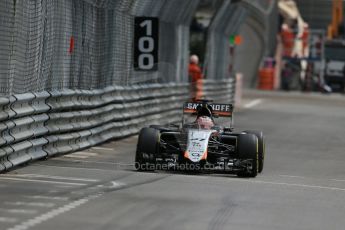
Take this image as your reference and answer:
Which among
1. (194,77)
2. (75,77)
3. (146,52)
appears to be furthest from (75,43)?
(194,77)

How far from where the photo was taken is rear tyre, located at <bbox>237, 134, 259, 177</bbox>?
43.6ft

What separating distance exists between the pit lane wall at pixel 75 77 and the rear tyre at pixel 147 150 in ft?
4.53

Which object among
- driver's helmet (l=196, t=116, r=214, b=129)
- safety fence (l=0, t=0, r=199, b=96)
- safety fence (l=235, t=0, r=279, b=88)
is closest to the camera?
safety fence (l=0, t=0, r=199, b=96)

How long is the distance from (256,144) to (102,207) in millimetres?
4253

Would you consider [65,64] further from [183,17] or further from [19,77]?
[183,17]

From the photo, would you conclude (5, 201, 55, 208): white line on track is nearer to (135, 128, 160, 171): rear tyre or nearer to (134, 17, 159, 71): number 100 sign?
(135, 128, 160, 171): rear tyre

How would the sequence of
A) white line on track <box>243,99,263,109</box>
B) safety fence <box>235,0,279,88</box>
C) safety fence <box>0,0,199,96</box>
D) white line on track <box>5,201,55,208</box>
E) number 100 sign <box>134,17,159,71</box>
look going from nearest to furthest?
white line on track <box>5,201,55,208</box> < safety fence <box>0,0,199,96</box> < number 100 sign <box>134,17,159,71</box> < white line on track <box>243,99,263,109</box> < safety fence <box>235,0,279,88</box>

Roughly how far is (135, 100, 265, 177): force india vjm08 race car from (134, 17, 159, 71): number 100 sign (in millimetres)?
6312

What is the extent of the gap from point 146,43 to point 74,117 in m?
4.28

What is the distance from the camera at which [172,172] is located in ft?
44.2

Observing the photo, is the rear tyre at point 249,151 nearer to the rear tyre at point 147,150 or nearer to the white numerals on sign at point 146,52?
the rear tyre at point 147,150

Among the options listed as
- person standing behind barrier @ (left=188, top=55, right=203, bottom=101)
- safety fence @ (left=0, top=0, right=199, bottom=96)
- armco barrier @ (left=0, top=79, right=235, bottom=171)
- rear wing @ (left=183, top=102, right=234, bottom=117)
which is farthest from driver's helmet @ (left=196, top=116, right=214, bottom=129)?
person standing behind barrier @ (left=188, top=55, right=203, bottom=101)

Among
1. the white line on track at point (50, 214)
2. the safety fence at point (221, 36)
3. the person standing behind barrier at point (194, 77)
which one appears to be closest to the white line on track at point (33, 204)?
the white line on track at point (50, 214)

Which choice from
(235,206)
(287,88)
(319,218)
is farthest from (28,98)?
(287,88)
